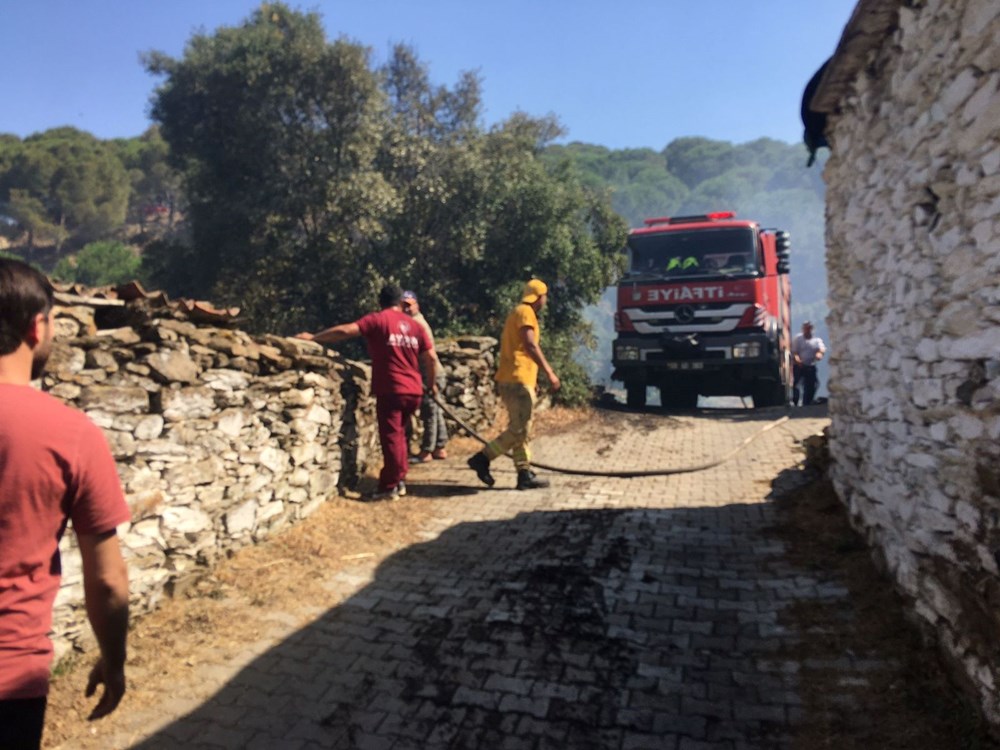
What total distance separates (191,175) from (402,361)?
1322 centimetres

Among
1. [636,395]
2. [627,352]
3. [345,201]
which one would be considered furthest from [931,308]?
[345,201]

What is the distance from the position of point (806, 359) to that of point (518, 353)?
373 inches

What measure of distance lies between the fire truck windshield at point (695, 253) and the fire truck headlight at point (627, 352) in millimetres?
1295

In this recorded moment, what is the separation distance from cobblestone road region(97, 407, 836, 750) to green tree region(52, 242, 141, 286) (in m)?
25.9

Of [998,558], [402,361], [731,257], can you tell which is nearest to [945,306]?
[998,558]

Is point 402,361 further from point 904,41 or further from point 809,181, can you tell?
point 809,181

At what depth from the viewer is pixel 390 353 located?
616 centimetres

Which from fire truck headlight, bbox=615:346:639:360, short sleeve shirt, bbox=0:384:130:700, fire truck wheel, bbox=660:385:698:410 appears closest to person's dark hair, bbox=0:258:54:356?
short sleeve shirt, bbox=0:384:130:700

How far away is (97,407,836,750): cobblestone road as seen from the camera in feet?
10.4

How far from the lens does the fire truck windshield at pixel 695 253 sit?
443 inches

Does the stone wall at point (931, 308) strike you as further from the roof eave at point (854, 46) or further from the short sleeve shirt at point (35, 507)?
the short sleeve shirt at point (35, 507)

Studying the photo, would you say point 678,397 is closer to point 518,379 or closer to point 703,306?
point 703,306

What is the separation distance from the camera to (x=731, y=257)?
37.1 ft

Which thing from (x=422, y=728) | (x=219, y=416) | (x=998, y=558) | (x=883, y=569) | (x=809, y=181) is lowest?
(x=422, y=728)
